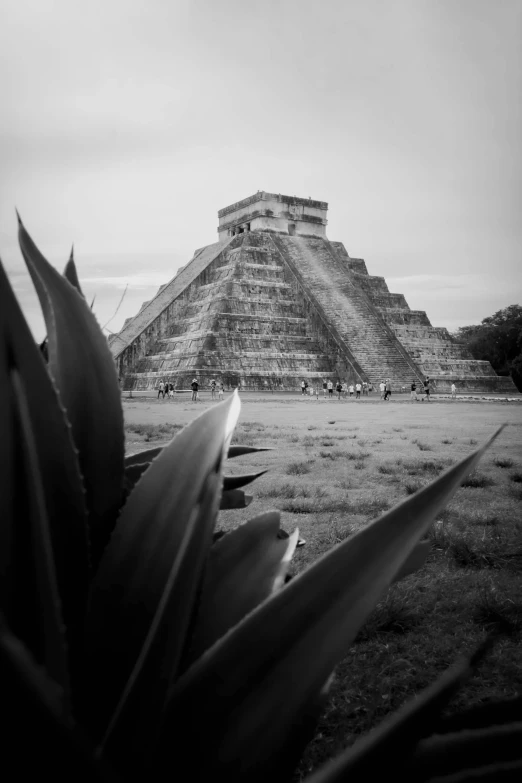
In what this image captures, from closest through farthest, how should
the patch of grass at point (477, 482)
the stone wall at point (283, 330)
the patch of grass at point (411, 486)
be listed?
1. the patch of grass at point (411, 486)
2. the patch of grass at point (477, 482)
3. the stone wall at point (283, 330)

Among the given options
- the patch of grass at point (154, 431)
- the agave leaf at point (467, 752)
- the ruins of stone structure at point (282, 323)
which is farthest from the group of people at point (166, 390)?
the agave leaf at point (467, 752)

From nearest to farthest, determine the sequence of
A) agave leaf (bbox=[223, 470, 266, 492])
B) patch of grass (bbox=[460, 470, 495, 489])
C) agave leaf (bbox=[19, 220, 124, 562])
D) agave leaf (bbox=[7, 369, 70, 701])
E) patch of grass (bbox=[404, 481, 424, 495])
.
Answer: agave leaf (bbox=[7, 369, 70, 701])
agave leaf (bbox=[19, 220, 124, 562])
agave leaf (bbox=[223, 470, 266, 492])
patch of grass (bbox=[404, 481, 424, 495])
patch of grass (bbox=[460, 470, 495, 489])

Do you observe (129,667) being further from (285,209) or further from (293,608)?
(285,209)

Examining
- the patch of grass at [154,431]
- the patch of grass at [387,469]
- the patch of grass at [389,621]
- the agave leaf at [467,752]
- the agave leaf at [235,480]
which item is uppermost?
the agave leaf at [235,480]

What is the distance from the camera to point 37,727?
42 centimetres

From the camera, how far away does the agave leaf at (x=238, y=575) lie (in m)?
0.84

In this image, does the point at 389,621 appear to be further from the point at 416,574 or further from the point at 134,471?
the point at 134,471

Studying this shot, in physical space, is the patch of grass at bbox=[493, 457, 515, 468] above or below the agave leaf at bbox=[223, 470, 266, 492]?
below

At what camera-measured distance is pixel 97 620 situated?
0.69 m

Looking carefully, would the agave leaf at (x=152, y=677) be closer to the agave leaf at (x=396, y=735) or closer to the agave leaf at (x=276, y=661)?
the agave leaf at (x=276, y=661)

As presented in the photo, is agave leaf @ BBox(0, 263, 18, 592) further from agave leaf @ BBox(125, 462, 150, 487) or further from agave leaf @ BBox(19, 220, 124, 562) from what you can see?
agave leaf @ BBox(125, 462, 150, 487)

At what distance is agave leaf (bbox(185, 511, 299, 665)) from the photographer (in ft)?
2.77

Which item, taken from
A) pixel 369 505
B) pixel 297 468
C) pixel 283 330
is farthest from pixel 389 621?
pixel 283 330

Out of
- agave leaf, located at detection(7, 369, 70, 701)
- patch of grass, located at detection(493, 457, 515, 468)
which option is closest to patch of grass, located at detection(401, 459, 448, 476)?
patch of grass, located at detection(493, 457, 515, 468)
